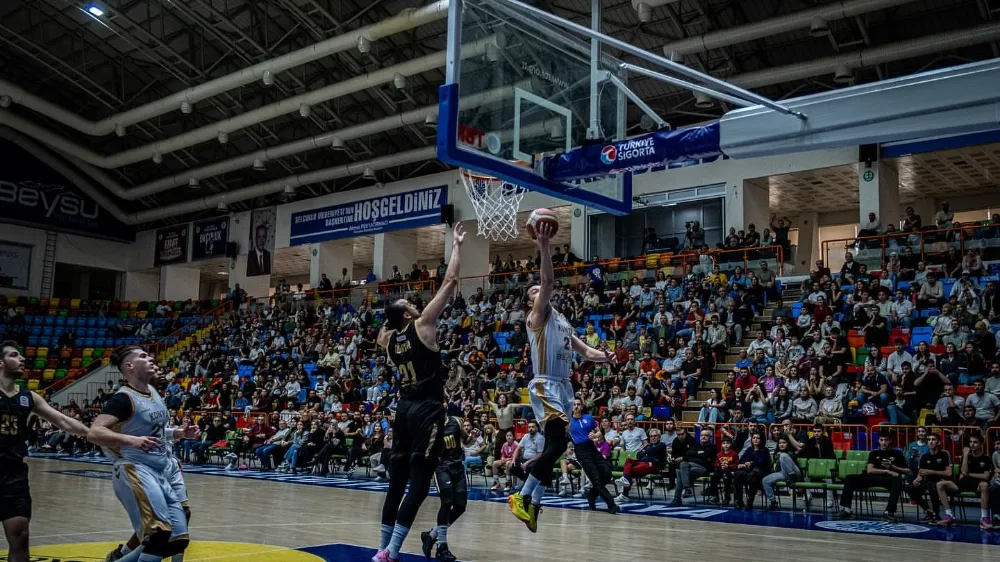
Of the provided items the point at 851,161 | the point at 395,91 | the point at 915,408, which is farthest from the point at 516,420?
the point at 395,91

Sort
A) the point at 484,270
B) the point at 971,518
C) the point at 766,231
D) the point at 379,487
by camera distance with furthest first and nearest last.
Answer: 1. the point at 484,270
2. the point at 766,231
3. the point at 379,487
4. the point at 971,518

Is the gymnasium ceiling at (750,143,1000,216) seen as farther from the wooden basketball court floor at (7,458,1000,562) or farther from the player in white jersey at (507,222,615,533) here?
the player in white jersey at (507,222,615,533)

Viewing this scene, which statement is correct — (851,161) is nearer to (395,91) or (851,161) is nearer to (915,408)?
(915,408)

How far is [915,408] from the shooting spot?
1282 cm

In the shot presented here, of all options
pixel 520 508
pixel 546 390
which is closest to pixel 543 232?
pixel 546 390

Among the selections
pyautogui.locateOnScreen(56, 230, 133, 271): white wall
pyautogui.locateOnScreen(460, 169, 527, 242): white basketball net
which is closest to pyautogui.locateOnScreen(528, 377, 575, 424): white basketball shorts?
pyautogui.locateOnScreen(460, 169, 527, 242): white basketball net

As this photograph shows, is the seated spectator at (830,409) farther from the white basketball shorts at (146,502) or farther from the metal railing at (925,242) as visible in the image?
the white basketball shorts at (146,502)

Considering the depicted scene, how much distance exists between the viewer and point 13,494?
5297 millimetres

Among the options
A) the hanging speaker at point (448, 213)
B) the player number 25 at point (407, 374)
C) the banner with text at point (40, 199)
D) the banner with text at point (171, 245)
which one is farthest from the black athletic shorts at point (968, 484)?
the banner with text at point (40, 199)

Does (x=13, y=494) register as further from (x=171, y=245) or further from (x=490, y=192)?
(x=171, y=245)

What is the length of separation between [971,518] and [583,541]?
6.39 m

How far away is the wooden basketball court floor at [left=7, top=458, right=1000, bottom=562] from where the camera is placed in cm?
688

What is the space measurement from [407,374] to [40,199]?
104ft

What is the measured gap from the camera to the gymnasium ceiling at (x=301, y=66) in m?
18.4
